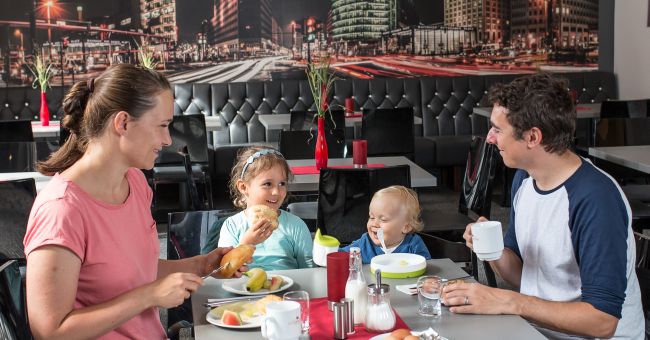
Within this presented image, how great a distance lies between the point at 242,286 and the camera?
94.7 inches

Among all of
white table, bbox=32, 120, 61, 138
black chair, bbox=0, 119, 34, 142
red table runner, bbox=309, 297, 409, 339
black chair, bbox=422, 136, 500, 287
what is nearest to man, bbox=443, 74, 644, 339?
red table runner, bbox=309, 297, 409, 339

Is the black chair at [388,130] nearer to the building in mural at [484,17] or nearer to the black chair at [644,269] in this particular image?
the building in mural at [484,17]

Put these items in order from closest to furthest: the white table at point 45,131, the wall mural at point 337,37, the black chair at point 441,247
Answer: the black chair at point 441,247 → the white table at point 45,131 → the wall mural at point 337,37

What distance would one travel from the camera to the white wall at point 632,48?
26.6ft

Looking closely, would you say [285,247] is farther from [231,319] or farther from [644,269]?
[644,269]

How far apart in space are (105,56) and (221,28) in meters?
1.14

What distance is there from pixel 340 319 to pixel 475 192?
103 inches

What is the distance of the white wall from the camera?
8117 millimetres

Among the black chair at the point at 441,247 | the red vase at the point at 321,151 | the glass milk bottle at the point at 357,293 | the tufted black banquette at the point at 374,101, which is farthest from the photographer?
the tufted black banquette at the point at 374,101

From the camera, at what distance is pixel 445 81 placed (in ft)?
28.0

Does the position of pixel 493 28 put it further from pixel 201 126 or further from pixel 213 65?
pixel 201 126

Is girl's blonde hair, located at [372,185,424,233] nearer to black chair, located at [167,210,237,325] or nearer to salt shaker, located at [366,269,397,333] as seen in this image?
black chair, located at [167,210,237,325]

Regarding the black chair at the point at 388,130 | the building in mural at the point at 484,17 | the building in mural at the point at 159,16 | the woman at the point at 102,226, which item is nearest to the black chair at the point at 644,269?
the woman at the point at 102,226

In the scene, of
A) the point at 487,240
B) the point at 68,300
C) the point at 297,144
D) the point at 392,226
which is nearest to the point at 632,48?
the point at 297,144
